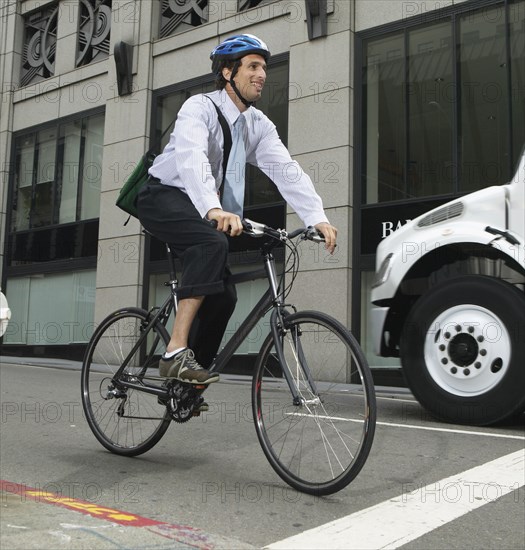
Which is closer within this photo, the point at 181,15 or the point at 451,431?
the point at 451,431

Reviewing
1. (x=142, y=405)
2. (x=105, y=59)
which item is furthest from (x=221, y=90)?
(x=105, y=59)

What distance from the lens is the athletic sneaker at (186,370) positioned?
348 centimetres

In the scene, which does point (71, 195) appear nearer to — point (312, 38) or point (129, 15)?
point (129, 15)

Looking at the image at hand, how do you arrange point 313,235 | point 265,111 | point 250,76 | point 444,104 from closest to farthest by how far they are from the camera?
point 313,235 → point 250,76 → point 444,104 → point 265,111

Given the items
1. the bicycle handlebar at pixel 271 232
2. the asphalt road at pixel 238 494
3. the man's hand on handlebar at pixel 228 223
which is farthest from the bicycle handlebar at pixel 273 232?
the asphalt road at pixel 238 494

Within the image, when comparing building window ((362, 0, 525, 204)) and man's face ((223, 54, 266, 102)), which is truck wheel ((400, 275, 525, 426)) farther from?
building window ((362, 0, 525, 204))

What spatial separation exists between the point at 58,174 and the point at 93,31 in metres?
4.08

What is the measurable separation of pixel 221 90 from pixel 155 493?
6.93 feet

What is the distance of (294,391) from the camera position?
335 centimetres

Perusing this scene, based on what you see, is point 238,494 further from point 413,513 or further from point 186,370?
point 413,513

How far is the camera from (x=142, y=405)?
13.5 feet

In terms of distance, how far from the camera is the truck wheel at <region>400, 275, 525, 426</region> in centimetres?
538

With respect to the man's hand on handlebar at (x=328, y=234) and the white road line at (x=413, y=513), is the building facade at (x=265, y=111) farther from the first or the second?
the white road line at (x=413, y=513)

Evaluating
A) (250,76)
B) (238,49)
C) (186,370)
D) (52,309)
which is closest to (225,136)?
(250,76)
